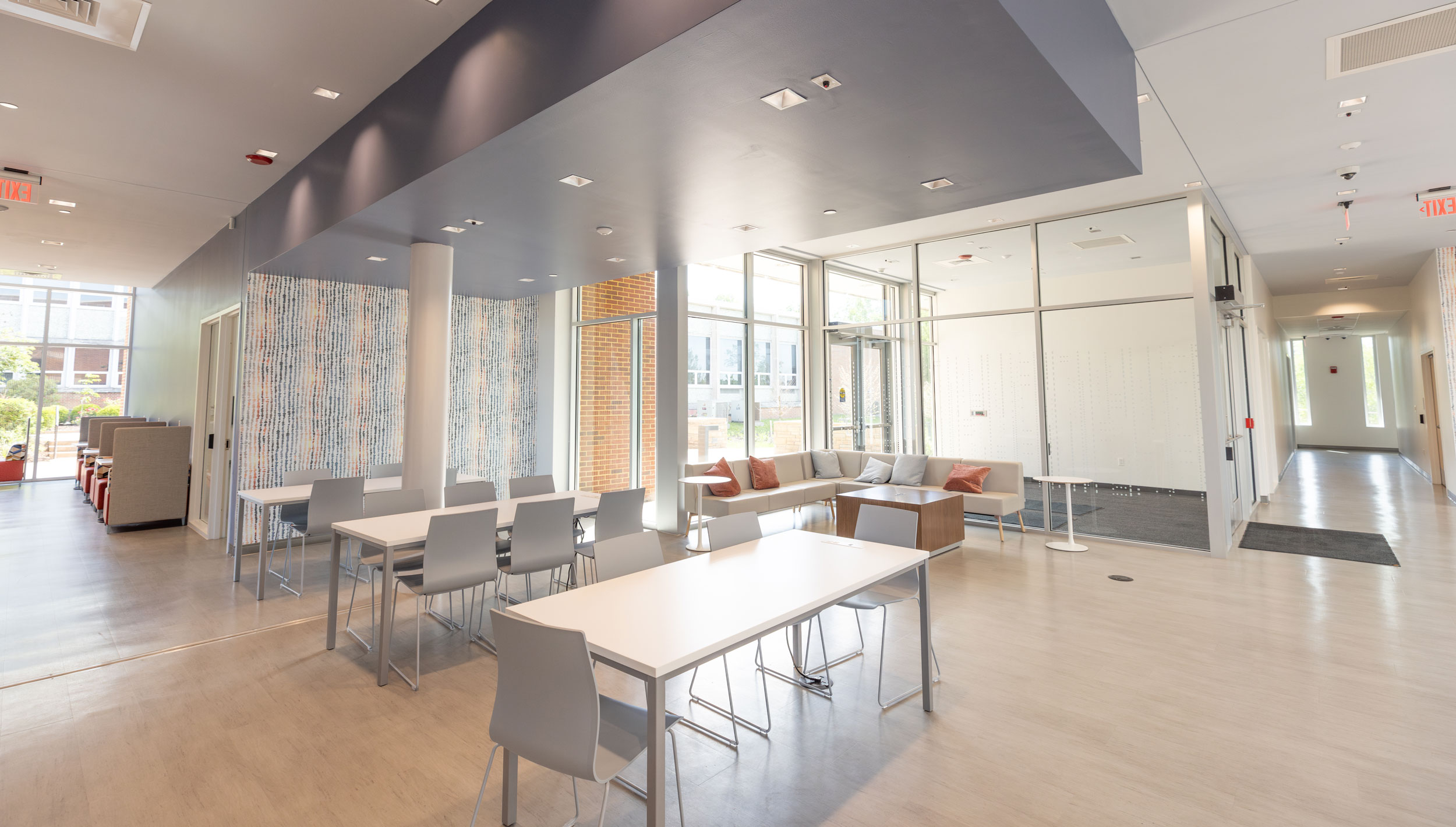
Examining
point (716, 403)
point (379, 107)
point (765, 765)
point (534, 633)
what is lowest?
point (765, 765)

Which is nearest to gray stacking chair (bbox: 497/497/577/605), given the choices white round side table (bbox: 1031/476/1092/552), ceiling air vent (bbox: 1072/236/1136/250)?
white round side table (bbox: 1031/476/1092/552)

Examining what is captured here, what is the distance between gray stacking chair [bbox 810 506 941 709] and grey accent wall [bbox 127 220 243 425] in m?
6.68

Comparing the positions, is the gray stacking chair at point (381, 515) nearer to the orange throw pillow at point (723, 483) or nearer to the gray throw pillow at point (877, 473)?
the orange throw pillow at point (723, 483)

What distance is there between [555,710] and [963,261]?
772 cm

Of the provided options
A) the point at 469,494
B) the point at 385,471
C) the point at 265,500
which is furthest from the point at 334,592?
the point at 385,471

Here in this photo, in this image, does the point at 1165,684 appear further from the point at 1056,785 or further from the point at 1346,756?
the point at 1056,785

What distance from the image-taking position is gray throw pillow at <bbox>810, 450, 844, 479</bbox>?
860cm

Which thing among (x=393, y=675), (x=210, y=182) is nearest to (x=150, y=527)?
(x=210, y=182)

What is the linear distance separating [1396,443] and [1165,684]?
20540mm

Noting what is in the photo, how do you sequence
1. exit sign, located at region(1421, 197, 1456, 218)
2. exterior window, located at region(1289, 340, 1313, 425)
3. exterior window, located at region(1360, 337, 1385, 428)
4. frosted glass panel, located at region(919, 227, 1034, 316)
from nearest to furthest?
exit sign, located at region(1421, 197, 1456, 218) < frosted glass panel, located at region(919, 227, 1034, 316) < exterior window, located at region(1360, 337, 1385, 428) < exterior window, located at region(1289, 340, 1313, 425)

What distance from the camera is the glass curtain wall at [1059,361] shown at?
6496 mm

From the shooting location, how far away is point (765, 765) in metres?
2.57

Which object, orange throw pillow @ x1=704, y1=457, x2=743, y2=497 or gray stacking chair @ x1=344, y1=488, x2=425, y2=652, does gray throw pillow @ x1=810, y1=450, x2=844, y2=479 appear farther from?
gray stacking chair @ x1=344, y1=488, x2=425, y2=652

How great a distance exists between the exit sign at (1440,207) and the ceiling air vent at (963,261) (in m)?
3.79
